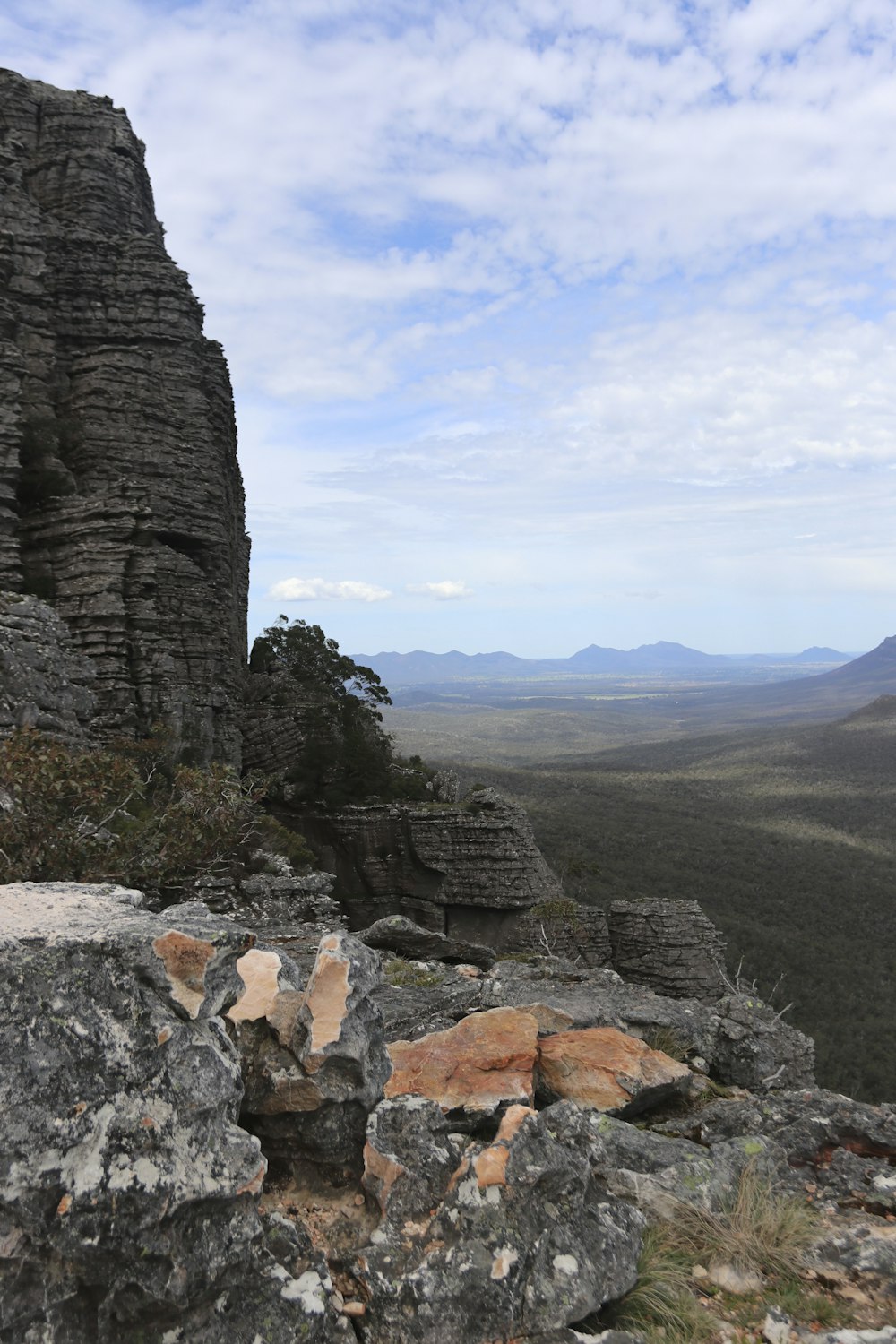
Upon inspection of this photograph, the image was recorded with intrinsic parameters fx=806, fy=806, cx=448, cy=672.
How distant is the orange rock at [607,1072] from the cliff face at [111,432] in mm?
23470

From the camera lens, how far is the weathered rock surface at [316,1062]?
492 cm

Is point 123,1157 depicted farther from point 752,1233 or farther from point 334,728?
point 334,728

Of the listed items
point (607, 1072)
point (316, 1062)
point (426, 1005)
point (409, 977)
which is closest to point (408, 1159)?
point (316, 1062)

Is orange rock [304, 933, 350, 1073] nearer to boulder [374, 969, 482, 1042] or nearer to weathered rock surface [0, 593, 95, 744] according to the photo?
boulder [374, 969, 482, 1042]

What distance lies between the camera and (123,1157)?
12.3ft

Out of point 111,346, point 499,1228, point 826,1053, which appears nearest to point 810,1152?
point 499,1228

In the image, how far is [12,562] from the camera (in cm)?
2809

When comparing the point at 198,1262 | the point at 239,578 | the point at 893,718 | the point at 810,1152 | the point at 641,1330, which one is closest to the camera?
the point at 198,1262

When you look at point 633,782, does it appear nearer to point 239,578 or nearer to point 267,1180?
point 239,578

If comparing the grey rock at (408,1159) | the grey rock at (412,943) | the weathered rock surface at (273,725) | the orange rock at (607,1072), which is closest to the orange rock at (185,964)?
the grey rock at (408,1159)

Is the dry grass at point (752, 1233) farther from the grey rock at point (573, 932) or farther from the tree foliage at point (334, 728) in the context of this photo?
the tree foliage at point (334, 728)

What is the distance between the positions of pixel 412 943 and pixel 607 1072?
10.3 metres

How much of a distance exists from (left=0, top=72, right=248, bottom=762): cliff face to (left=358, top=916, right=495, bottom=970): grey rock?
1464cm

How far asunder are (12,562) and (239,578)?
16.8m
